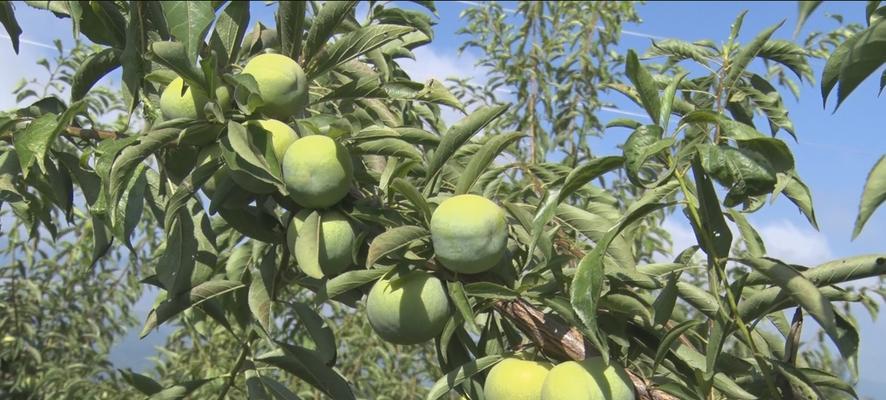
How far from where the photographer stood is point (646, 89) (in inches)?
34.9

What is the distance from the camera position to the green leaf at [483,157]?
994mm

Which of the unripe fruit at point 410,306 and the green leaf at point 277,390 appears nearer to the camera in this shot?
the unripe fruit at point 410,306

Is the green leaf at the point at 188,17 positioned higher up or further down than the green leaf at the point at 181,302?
higher up

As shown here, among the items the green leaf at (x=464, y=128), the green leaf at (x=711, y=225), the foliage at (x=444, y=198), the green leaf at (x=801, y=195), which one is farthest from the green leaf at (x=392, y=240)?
the green leaf at (x=801, y=195)

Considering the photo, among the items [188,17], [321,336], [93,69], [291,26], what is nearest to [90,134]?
[93,69]

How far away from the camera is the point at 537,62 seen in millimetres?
4082

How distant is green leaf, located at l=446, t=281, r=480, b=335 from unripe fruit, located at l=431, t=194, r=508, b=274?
3 cm

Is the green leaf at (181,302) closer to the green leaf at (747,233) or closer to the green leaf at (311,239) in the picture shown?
the green leaf at (311,239)

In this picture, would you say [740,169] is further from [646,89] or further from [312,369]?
[312,369]

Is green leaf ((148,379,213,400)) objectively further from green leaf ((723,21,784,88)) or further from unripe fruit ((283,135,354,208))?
green leaf ((723,21,784,88))

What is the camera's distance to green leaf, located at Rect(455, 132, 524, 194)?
3.26 feet

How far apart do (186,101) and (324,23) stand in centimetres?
20

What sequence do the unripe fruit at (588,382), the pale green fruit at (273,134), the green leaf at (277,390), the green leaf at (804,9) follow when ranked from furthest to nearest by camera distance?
the green leaf at (277,390), the pale green fruit at (273,134), the unripe fruit at (588,382), the green leaf at (804,9)

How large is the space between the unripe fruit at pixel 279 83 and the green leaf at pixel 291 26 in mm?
29
